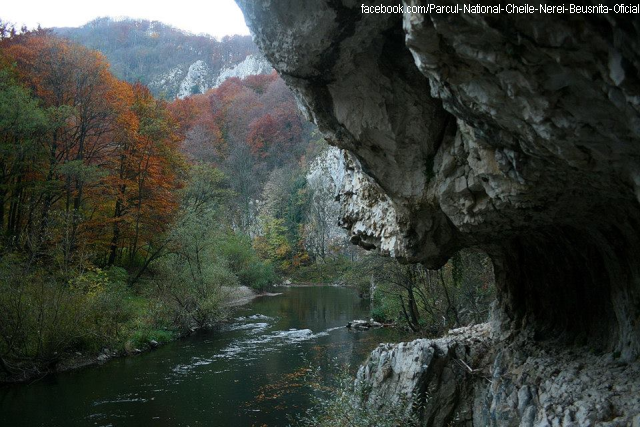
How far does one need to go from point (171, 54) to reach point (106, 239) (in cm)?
7544

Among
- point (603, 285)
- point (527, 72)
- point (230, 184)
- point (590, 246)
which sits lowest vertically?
point (603, 285)

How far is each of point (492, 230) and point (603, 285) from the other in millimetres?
1699

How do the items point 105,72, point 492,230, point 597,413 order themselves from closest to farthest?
point 597,413
point 492,230
point 105,72

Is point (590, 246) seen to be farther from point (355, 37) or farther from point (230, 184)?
point (230, 184)

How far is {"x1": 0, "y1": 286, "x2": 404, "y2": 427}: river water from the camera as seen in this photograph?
A: 10195mm

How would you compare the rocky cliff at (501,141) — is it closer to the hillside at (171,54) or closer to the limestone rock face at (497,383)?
the limestone rock face at (497,383)

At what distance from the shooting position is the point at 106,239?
22.9 m

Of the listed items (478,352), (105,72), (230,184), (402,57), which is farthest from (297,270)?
(402,57)

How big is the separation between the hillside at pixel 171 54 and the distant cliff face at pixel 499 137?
3048 inches

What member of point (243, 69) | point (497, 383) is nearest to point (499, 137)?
point (497, 383)

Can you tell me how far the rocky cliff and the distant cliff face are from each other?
1 centimetres

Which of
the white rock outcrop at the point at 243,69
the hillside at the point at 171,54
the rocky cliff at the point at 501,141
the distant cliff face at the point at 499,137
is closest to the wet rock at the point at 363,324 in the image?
the rocky cliff at the point at 501,141

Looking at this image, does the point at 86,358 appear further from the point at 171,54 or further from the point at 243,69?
the point at 171,54

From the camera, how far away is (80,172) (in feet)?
61.9
